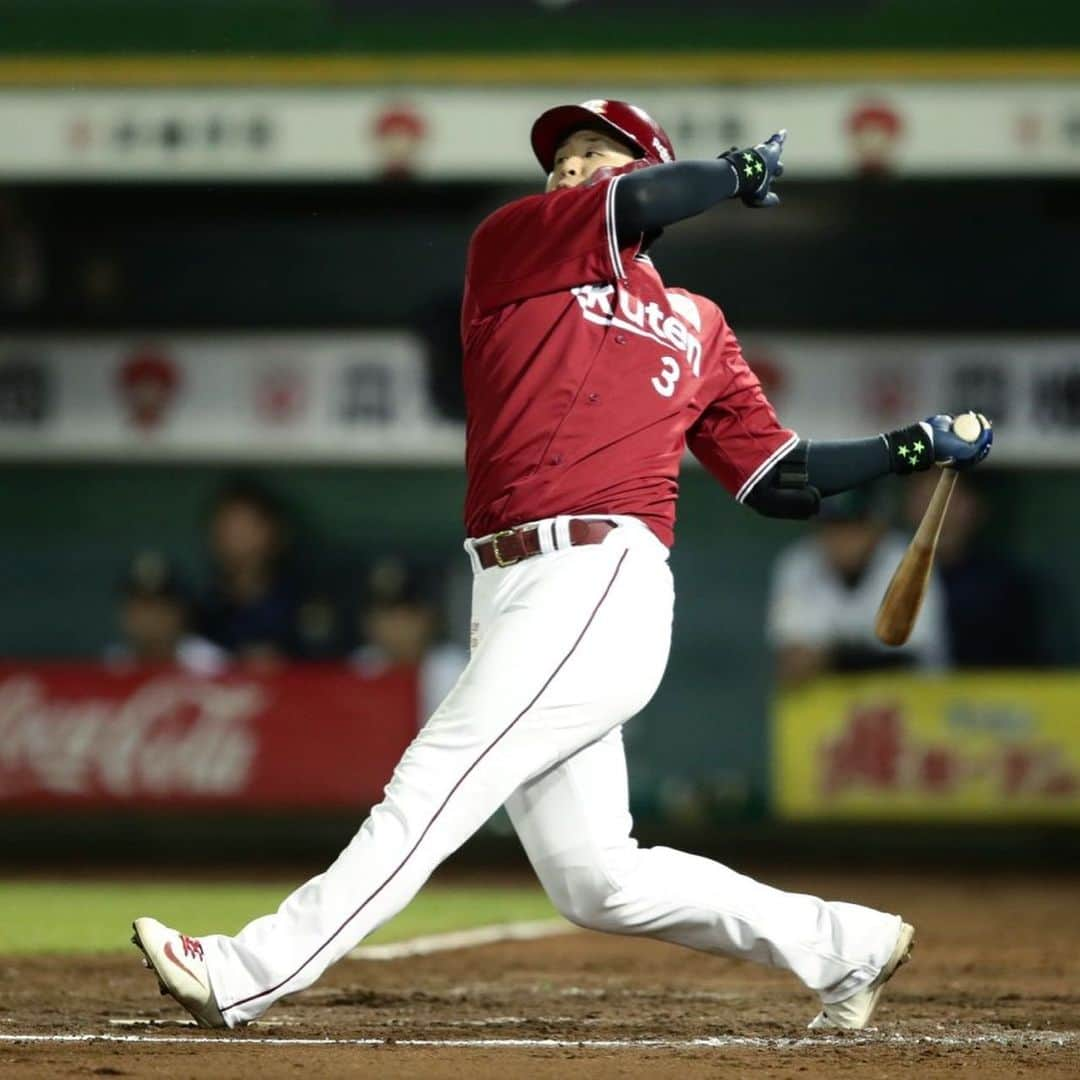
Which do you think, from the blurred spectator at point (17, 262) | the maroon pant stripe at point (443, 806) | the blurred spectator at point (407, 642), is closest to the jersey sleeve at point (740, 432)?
the maroon pant stripe at point (443, 806)

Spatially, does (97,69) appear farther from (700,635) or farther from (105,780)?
(700,635)

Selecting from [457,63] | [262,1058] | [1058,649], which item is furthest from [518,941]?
[1058,649]

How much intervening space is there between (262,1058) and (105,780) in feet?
19.7

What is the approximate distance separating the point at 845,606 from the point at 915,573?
5.08 meters

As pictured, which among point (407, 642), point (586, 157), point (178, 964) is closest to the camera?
point (178, 964)

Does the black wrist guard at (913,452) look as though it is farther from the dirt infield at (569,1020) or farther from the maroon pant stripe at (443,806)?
the dirt infield at (569,1020)

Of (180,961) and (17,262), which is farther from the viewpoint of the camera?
(17,262)

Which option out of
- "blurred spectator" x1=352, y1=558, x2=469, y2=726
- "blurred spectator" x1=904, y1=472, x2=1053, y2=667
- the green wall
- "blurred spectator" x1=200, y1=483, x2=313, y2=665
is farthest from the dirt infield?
the green wall

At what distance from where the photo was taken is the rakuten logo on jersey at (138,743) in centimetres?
935

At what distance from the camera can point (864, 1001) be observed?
13.1ft

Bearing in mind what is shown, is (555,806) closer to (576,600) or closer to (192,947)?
(576,600)

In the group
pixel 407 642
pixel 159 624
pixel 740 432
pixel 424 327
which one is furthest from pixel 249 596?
pixel 740 432

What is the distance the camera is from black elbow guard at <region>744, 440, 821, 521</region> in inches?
158

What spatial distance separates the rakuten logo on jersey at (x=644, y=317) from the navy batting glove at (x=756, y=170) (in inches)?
9.4
